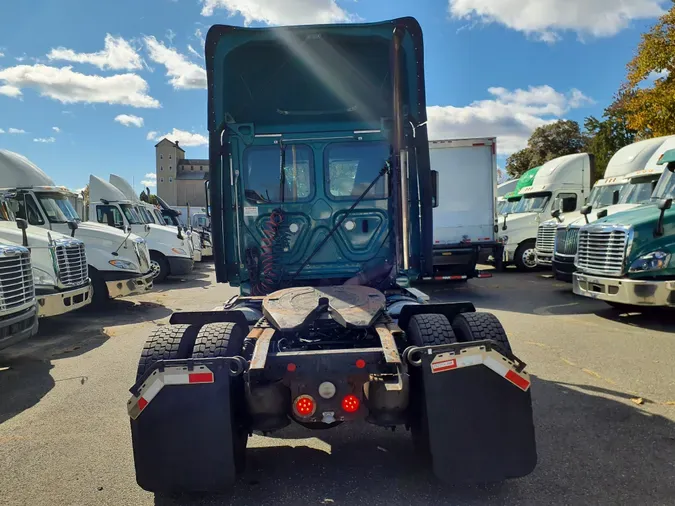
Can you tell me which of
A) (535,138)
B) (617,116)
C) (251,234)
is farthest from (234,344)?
(535,138)

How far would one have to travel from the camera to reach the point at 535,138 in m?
44.4

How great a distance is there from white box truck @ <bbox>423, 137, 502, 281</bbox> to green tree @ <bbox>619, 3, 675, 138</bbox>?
24.2 ft

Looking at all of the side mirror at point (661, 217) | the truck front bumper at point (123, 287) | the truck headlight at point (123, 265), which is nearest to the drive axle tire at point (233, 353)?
the side mirror at point (661, 217)

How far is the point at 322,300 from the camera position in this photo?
12.5ft

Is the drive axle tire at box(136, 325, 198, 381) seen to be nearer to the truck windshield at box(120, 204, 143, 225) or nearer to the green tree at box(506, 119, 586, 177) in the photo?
the truck windshield at box(120, 204, 143, 225)

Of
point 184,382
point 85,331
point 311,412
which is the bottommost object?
point 85,331

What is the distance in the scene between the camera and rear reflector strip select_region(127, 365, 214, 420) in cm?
306

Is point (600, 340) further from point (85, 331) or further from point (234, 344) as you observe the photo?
point (85, 331)

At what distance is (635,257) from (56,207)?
10.7 m

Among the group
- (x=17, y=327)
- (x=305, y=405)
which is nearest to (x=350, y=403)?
(x=305, y=405)

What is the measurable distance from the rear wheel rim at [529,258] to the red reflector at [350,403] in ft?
45.6

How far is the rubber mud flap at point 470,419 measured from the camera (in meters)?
3.09

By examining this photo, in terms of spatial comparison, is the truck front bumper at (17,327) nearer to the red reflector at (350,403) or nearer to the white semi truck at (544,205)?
the red reflector at (350,403)

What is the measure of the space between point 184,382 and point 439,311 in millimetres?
1909
